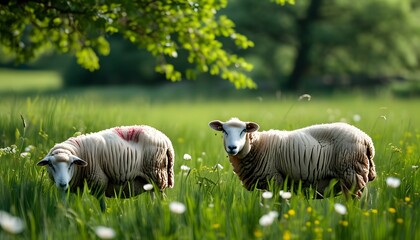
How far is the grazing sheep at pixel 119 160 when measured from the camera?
459 centimetres

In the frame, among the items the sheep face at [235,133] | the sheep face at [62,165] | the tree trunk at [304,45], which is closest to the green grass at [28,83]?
the tree trunk at [304,45]

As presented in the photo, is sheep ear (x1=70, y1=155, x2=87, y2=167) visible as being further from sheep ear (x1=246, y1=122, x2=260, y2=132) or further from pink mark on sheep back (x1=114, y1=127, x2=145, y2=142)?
sheep ear (x1=246, y1=122, x2=260, y2=132)

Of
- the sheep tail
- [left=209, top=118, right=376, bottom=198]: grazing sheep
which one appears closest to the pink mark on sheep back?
[left=209, top=118, right=376, bottom=198]: grazing sheep

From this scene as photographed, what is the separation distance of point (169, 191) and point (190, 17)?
12.0 ft

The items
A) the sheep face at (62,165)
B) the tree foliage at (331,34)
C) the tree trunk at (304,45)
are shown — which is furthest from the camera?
the tree trunk at (304,45)

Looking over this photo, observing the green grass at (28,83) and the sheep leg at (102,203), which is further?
the green grass at (28,83)

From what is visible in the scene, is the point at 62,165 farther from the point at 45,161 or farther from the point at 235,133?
the point at 235,133

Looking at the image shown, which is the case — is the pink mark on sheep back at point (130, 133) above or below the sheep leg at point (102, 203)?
above

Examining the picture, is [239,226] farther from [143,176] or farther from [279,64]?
[279,64]

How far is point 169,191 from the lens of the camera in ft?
17.0

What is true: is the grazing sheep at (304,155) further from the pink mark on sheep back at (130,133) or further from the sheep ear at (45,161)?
the sheep ear at (45,161)

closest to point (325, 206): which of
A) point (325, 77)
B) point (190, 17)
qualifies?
point (190, 17)

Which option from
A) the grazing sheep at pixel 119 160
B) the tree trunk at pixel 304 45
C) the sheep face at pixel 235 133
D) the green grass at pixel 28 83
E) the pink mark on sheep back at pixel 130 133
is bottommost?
the green grass at pixel 28 83

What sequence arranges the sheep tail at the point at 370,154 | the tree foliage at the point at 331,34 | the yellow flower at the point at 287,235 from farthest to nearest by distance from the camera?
the tree foliage at the point at 331,34
the sheep tail at the point at 370,154
the yellow flower at the point at 287,235
